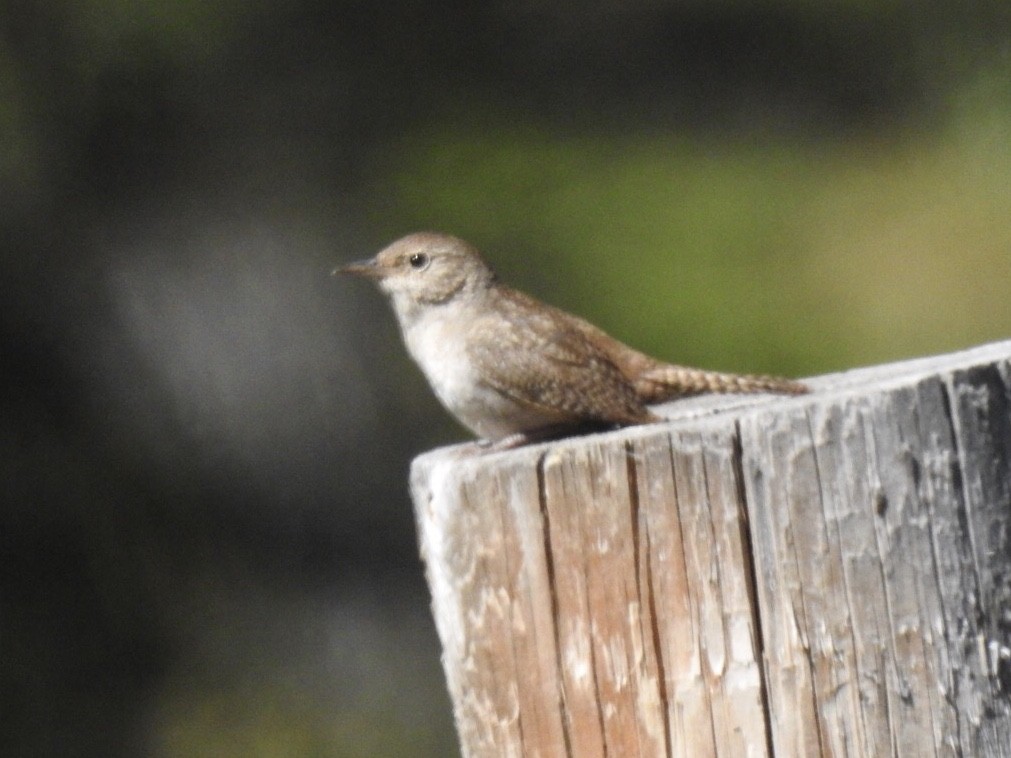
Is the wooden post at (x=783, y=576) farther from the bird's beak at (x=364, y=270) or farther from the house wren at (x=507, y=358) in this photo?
the bird's beak at (x=364, y=270)

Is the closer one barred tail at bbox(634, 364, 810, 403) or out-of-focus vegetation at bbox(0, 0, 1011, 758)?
barred tail at bbox(634, 364, 810, 403)

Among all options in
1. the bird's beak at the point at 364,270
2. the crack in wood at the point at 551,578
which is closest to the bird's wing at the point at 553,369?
the bird's beak at the point at 364,270

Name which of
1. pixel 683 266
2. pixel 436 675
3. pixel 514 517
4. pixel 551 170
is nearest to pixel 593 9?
pixel 551 170

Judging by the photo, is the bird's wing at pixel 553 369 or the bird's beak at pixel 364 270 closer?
the bird's wing at pixel 553 369

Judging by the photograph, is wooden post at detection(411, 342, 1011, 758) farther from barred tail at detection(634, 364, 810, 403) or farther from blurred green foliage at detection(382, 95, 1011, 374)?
blurred green foliage at detection(382, 95, 1011, 374)

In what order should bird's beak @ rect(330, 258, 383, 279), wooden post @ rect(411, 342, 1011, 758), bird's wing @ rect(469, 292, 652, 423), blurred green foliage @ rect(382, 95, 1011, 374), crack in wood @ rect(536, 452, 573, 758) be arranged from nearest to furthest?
wooden post @ rect(411, 342, 1011, 758)
crack in wood @ rect(536, 452, 573, 758)
bird's wing @ rect(469, 292, 652, 423)
bird's beak @ rect(330, 258, 383, 279)
blurred green foliage @ rect(382, 95, 1011, 374)

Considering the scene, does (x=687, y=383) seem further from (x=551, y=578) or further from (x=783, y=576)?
(x=783, y=576)

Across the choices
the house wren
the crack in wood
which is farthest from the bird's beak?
the crack in wood

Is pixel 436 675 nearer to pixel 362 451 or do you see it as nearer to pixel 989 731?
pixel 362 451

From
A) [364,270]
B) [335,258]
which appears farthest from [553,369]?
[335,258]
